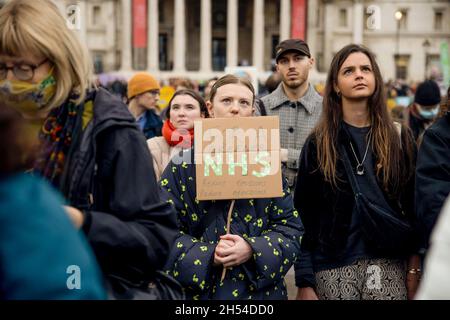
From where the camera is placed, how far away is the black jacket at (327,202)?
189 inches

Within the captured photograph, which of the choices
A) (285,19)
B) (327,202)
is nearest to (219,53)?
(285,19)

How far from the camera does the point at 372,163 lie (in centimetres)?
492

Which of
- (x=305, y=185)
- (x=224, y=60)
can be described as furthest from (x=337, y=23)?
(x=305, y=185)

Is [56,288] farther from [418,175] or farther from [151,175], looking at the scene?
[418,175]

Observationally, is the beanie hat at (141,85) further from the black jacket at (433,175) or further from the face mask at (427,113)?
the black jacket at (433,175)

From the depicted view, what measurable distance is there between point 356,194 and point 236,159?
3.03 feet

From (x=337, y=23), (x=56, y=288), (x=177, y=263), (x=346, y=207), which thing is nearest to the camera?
(x=56, y=288)

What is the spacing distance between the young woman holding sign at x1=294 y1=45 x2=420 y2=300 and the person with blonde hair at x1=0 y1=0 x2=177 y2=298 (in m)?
1.97

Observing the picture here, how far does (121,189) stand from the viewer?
2.95m

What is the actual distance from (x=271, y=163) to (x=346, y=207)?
2.43ft

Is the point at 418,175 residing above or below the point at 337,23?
below

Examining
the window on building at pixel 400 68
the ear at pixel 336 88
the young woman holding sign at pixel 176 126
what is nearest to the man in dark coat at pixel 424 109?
the young woman holding sign at pixel 176 126

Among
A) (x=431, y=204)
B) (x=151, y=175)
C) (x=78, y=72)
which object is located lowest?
(x=431, y=204)

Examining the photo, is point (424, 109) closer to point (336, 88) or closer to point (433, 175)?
point (336, 88)
